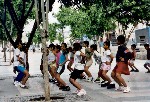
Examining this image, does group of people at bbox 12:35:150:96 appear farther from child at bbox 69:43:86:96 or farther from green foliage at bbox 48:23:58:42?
green foliage at bbox 48:23:58:42

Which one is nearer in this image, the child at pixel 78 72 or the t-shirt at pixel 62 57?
the child at pixel 78 72

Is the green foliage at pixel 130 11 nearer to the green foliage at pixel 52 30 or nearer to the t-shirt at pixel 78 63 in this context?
the t-shirt at pixel 78 63

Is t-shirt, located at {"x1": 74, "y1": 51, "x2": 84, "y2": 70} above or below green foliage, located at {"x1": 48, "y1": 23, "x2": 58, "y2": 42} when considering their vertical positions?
below

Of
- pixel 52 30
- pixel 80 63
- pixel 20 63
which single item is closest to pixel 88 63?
pixel 20 63

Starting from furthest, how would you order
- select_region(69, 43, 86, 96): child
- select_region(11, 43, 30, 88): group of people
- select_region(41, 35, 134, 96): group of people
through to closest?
select_region(11, 43, 30, 88): group of people
select_region(41, 35, 134, 96): group of people
select_region(69, 43, 86, 96): child

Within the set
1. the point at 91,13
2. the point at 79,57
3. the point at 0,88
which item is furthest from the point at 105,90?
the point at 91,13

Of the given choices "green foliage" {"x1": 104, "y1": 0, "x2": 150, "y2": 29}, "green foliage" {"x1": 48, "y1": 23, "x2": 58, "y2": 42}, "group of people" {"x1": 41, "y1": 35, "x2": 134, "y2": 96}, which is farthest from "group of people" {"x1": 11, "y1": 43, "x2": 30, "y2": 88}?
"green foliage" {"x1": 48, "y1": 23, "x2": 58, "y2": 42}

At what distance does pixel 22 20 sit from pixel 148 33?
2573 centimetres

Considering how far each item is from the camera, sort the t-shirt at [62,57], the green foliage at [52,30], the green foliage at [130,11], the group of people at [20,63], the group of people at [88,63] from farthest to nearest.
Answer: the green foliage at [52,30] → the green foliage at [130,11] → the t-shirt at [62,57] → the group of people at [20,63] → the group of people at [88,63]

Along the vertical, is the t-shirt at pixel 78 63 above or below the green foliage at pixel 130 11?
below

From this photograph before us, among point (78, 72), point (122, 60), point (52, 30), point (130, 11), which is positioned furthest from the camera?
point (52, 30)

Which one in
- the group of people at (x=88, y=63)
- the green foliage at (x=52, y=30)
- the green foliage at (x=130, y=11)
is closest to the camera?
the group of people at (x=88, y=63)

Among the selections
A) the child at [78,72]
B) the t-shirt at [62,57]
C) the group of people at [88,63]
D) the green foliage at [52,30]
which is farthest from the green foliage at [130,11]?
the green foliage at [52,30]

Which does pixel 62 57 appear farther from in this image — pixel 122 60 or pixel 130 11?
pixel 130 11
